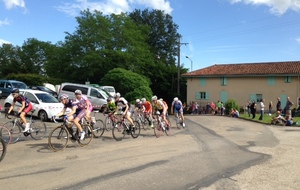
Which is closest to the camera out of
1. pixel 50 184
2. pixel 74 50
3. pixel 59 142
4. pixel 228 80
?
pixel 50 184

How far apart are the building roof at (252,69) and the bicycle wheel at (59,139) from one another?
38.9 meters

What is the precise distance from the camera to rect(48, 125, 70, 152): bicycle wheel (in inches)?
399

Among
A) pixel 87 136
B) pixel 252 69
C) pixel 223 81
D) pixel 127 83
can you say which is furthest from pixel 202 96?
pixel 87 136

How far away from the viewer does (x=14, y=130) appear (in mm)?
11688

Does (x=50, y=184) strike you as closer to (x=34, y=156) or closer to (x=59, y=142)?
(x=34, y=156)

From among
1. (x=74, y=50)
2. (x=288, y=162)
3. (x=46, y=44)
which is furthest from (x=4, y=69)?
(x=288, y=162)

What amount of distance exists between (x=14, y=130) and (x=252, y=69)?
41251mm

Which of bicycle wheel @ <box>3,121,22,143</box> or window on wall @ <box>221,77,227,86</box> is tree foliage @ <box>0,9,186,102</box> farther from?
bicycle wheel @ <box>3,121,22,143</box>

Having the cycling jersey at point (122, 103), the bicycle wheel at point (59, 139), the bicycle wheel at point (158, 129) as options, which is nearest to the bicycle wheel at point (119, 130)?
the cycling jersey at point (122, 103)

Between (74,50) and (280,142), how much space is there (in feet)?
145

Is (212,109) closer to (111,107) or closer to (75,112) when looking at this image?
(111,107)

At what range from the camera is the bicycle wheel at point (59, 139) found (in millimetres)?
10133

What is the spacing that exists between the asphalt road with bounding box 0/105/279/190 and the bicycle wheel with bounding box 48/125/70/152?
24 centimetres

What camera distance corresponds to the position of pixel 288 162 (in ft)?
30.8
